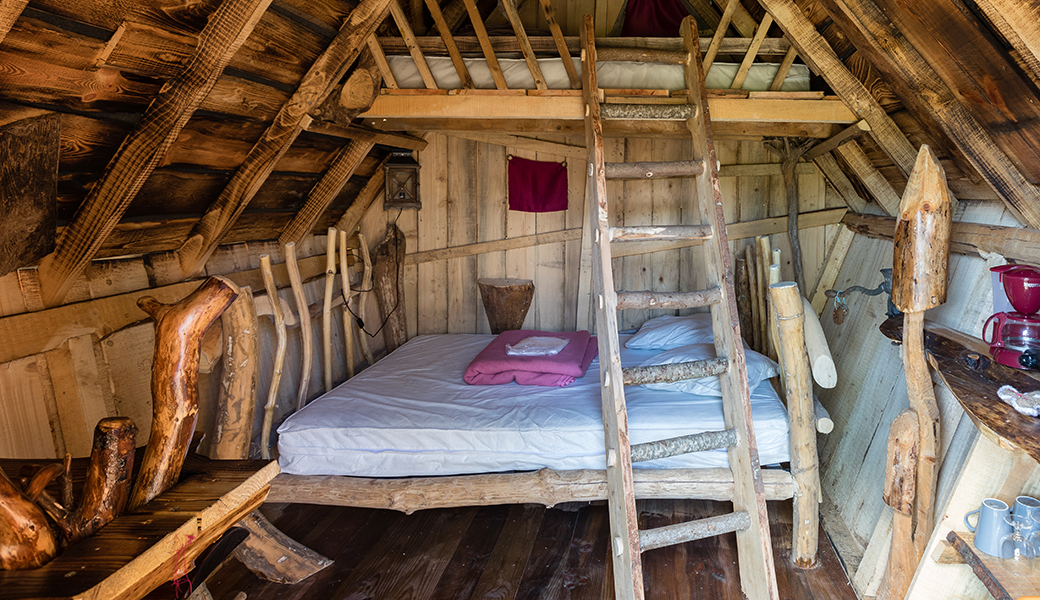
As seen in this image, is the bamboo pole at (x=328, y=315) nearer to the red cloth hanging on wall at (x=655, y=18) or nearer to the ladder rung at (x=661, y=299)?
the ladder rung at (x=661, y=299)

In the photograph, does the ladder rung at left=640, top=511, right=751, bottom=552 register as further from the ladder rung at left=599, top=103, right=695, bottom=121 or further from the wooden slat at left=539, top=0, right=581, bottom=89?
the wooden slat at left=539, top=0, right=581, bottom=89

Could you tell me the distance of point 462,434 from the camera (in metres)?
2.73

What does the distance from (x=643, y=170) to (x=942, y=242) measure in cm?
116

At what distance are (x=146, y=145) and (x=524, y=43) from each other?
5.27 ft

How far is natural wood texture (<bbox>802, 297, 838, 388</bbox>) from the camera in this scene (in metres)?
2.48

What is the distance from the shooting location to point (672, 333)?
3.72m

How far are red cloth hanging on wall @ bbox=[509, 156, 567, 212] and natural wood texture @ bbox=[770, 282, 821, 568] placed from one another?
2300mm

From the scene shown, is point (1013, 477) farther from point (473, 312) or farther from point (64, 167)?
point (473, 312)

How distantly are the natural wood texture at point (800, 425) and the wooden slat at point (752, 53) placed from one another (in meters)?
1.07

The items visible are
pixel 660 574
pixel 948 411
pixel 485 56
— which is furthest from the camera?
pixel 485 56

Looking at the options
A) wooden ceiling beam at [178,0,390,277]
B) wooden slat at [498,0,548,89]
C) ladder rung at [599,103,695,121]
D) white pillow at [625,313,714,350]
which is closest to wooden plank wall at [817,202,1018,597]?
white pillow at [625,313,714,350]

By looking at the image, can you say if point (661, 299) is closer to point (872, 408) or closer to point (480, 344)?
point (872, 408)

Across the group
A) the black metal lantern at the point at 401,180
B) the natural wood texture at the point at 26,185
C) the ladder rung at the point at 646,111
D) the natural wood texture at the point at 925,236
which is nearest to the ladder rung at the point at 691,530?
the natural wood texture at the point at 925,236

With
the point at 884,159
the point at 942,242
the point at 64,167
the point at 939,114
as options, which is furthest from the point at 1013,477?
the point at 64,167
